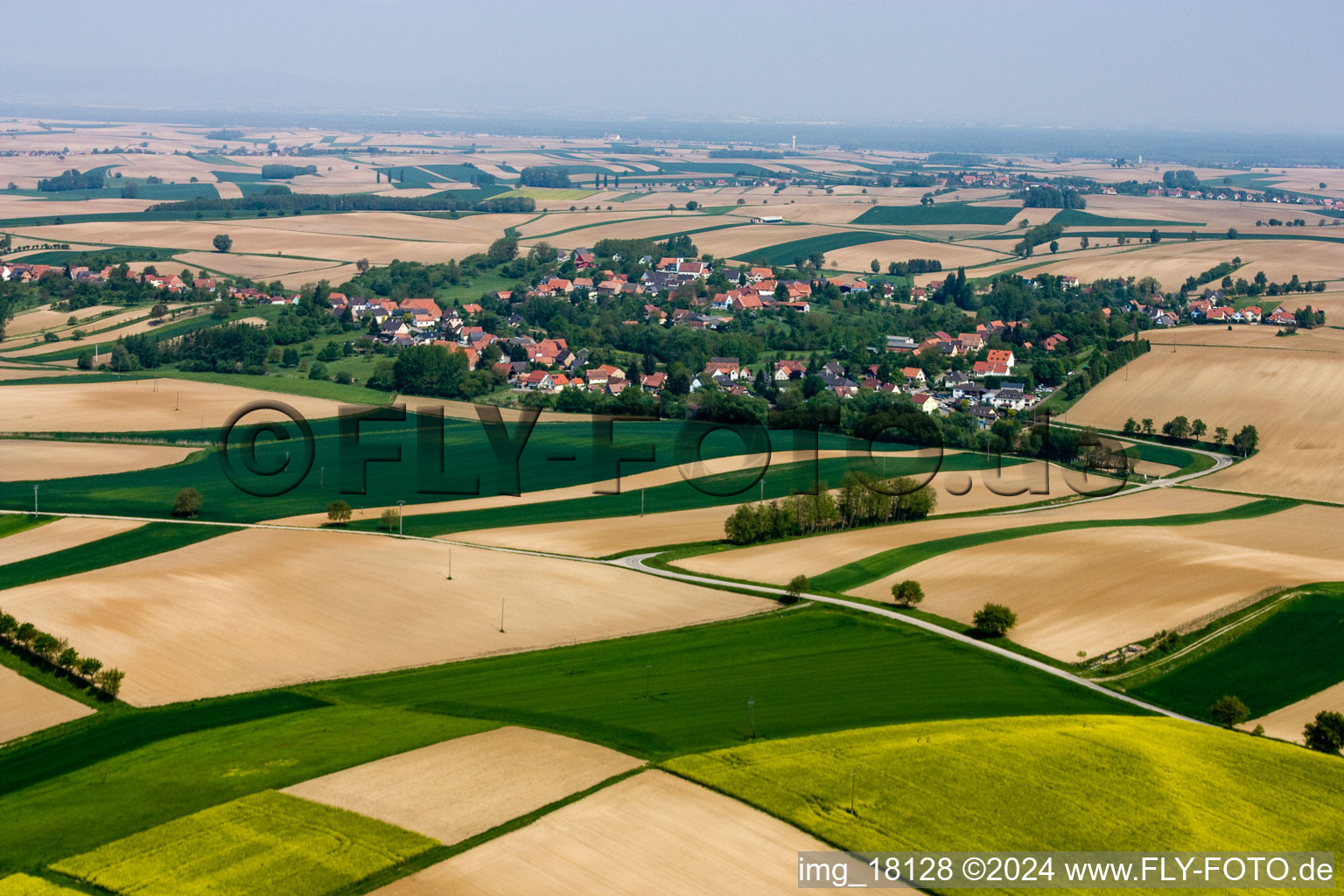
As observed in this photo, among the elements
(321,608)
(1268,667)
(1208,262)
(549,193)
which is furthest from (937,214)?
(321,608)

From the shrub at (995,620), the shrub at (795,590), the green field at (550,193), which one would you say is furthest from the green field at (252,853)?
the green field at (550,193)

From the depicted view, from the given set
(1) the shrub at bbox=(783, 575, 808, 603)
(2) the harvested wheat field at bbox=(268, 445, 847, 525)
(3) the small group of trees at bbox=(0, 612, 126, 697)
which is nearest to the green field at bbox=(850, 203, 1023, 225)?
(2) the harvested wheat field at bbox=(268, 445, 847, 525)

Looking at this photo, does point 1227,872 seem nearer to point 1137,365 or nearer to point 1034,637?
point 1034,637

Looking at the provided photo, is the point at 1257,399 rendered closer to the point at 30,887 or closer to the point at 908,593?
the point at 908,593

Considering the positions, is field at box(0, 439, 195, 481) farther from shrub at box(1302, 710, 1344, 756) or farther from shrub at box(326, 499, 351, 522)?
shrub at box(1302, 710, 1344, 756)

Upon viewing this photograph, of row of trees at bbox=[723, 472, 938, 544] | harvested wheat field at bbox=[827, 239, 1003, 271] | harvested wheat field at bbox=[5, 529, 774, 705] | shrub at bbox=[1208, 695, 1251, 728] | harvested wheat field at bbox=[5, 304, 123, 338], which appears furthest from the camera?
harvested wheat field at bbox=[827, 239, 1003, 271]

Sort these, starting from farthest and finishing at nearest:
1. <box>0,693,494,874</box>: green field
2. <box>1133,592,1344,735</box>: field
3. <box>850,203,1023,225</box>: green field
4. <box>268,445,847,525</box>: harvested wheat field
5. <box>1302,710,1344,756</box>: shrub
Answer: <box>850,203,1023,225</box>: green field
<box>268,445,847,525</box>: harvested wheat field
<box>1133,592,1344,735</box>: field
<box>1302,710,1344,756</box>: shrub
<box>0,693,494,874</box>: green field

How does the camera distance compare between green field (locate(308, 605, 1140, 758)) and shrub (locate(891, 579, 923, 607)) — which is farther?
shrub (locate(891, 579, 923, 607))
